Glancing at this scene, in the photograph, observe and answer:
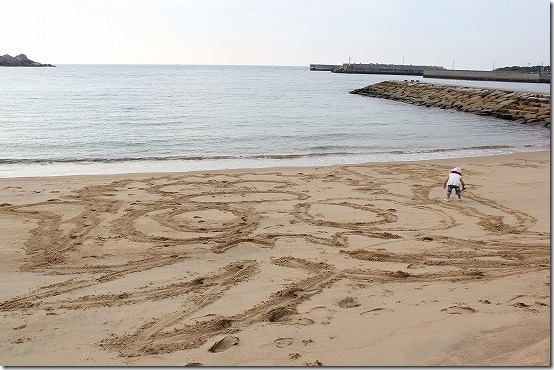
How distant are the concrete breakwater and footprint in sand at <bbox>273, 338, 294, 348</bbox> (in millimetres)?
30880

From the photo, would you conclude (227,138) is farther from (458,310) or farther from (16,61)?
(16,61)

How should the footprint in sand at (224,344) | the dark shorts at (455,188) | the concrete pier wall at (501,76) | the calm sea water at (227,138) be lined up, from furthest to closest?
1. the concrete pier wall at (501,76)
2. the calm sea water at (227,138)
3. the dark shorts at (455,188)
4. the footprint in sand at (224,344)

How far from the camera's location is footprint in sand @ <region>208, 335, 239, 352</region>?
14.5 feet

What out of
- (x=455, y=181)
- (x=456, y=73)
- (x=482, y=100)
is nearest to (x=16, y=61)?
(x=456, y=73)

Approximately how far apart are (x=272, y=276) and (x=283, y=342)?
70.3 inches

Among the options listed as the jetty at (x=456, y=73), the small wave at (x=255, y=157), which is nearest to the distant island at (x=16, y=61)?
the jetty at (x=456, y=73)

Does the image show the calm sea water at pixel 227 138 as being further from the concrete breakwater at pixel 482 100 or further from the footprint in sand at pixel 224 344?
the footprint in sand at pixel 224 344

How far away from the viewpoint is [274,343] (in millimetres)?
4508

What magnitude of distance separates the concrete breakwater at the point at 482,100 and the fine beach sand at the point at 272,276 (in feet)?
78.7

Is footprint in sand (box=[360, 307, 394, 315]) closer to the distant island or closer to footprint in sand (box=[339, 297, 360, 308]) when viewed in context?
footprint in sand (box=[339, 297, 360, 308])

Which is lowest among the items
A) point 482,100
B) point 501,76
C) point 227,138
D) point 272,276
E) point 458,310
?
point 227,138

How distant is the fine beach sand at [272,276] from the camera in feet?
14.6

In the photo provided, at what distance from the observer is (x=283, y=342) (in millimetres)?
4516

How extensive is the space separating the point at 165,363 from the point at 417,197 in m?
8.12
